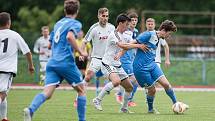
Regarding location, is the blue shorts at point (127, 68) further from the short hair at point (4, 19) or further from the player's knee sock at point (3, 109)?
the short hair at point (4, 19)

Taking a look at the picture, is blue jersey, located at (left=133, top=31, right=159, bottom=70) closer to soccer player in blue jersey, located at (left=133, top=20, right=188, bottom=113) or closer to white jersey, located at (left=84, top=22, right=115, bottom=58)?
soccer player in blue jersey, located at (left=133, top=20, right=188, bottom=113)

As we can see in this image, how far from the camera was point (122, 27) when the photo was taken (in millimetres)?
16188

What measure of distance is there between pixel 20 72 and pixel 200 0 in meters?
28.0

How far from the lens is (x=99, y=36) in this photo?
1886 cm

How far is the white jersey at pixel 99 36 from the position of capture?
1881cm

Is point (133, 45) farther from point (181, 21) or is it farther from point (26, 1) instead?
point (26, 1)

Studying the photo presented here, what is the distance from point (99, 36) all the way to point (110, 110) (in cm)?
254

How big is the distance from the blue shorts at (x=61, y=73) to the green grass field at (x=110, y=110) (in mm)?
2121

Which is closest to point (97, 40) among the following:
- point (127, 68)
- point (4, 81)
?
point (127, 68)

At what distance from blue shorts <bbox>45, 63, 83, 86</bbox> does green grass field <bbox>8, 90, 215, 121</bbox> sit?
83.5 inches

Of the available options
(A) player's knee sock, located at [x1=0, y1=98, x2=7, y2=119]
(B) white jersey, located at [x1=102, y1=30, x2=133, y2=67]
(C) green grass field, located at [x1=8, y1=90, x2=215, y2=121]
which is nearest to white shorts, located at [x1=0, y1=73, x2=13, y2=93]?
(A) player's knee sock, located at [x1=0, y1=98, x2=7, y2=119]

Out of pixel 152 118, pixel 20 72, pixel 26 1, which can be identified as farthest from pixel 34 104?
pixel 26 1

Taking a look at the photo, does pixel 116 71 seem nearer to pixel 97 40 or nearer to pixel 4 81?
pixel 97 40

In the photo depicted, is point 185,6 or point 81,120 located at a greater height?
point 185,6
